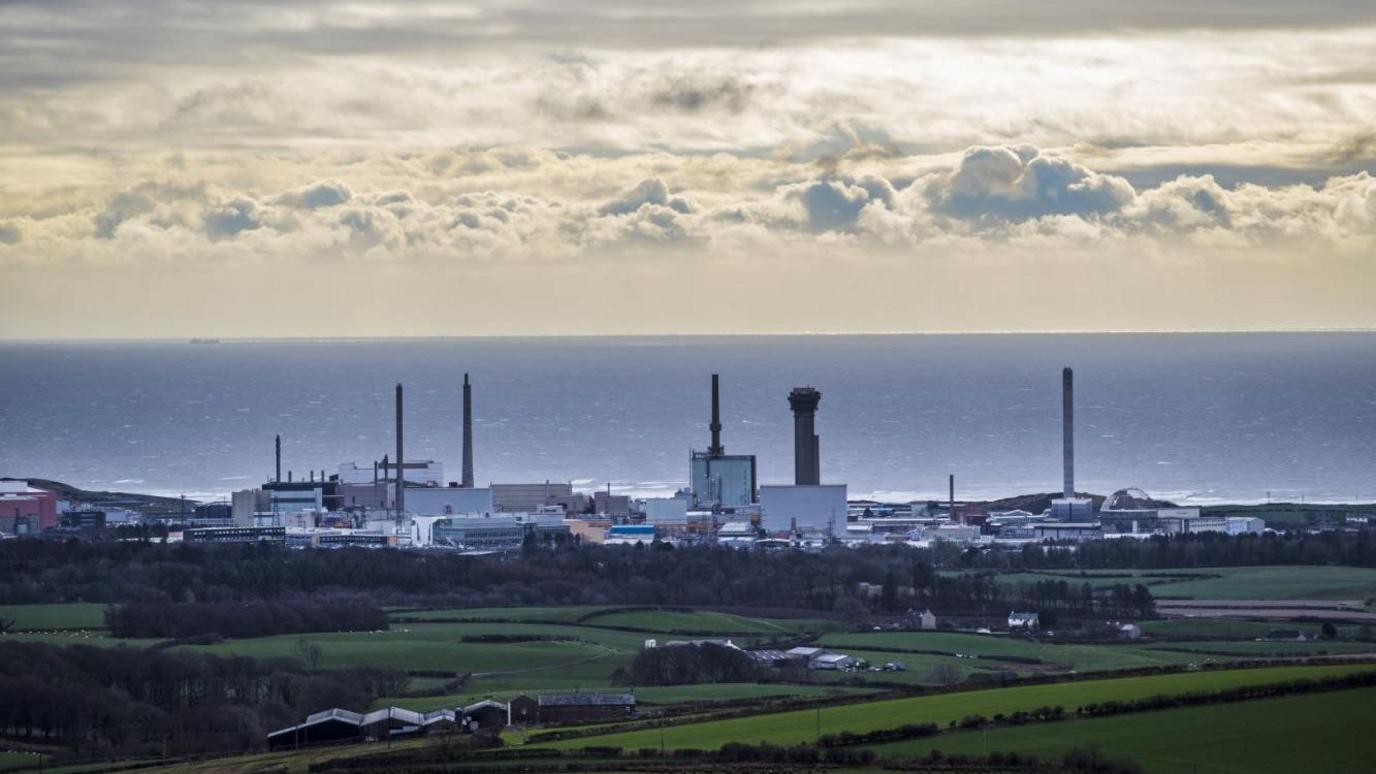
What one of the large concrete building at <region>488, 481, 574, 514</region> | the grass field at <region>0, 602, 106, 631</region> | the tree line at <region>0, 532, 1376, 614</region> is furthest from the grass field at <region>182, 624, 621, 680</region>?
the large concrete building at <region>488, 481, 574, 514</region>

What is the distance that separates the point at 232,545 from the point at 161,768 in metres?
40.8

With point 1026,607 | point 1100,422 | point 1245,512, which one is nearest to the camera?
point 1026,607

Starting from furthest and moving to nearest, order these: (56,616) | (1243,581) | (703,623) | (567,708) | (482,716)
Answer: (1243,581)
(703,623)
(56,616)
(567,708)
(482,716)

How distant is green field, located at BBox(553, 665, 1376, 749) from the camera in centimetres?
3444

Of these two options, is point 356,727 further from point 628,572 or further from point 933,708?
point 628,572

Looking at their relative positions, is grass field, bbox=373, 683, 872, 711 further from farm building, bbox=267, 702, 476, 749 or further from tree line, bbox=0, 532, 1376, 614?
tree line, bbox=0, 532, 1376, 614

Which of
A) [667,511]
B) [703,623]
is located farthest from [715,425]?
[703,623]

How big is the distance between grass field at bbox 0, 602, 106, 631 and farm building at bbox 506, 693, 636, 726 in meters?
17.4

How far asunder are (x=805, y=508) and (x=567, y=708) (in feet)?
142

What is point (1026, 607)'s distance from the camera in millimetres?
59969

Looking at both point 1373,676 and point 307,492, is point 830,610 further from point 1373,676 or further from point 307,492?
point 307,492

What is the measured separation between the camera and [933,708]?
3625 cm

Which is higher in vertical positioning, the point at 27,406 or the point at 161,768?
the point at 27,406

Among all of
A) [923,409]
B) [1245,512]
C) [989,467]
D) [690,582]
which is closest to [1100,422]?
[923,409]
